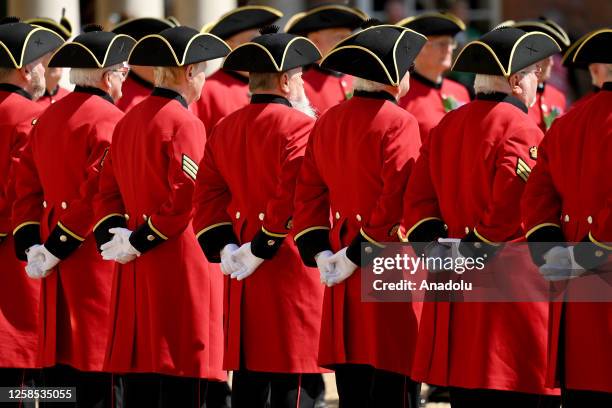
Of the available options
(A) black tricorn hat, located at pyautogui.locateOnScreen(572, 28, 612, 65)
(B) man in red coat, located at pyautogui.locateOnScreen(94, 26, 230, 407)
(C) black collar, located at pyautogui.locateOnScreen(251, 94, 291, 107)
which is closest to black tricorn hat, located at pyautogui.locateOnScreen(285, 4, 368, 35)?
(B) man in red coat, located at pyautogui.locateOnScreen(94, 26, 230, 407)

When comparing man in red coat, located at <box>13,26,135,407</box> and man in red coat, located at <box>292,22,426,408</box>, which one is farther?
man in red coat, located at <box>13,26,135,407</box>

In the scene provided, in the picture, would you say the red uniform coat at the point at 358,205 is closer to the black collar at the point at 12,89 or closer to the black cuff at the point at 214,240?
the black cuff at the point at 214,240

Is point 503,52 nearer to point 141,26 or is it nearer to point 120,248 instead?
point 120,248

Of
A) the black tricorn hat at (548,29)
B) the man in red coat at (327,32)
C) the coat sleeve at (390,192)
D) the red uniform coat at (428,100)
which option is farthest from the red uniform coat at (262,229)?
the man in red coat at (327,32)

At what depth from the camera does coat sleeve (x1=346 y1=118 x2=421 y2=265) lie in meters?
6.95

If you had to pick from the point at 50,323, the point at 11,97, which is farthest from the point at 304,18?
the point at 50,323

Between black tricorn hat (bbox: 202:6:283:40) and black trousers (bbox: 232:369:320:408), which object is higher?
black tricorn hat (bbox: 202:6:283:40)

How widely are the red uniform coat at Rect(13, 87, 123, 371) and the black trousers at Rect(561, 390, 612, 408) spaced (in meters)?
2.36

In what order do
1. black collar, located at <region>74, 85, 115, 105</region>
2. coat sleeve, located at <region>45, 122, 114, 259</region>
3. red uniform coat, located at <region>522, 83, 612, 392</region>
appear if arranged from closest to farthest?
red uniform coat, located at <region>522, 83, 612, 392</region> → coat sleeve, located at <region>45, 122, 114, 259</region> → black collar, located at <region>74, 85, 115, 105</region>

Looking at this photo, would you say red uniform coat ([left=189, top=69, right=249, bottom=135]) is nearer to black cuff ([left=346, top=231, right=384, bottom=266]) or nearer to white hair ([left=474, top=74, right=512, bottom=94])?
black cuff ([left=346, top=231, right=384, bottom=266])

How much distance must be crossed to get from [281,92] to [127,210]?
899 millimetres

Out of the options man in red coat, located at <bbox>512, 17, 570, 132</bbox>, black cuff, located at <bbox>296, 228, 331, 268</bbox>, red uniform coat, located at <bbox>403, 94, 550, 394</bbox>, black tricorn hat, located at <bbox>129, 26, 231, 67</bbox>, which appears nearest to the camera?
red uniform coat, located at <bbox>403, 94, 550, 394</bbox>

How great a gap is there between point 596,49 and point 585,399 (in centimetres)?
137

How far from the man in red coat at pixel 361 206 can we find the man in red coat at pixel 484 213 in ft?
0.43
